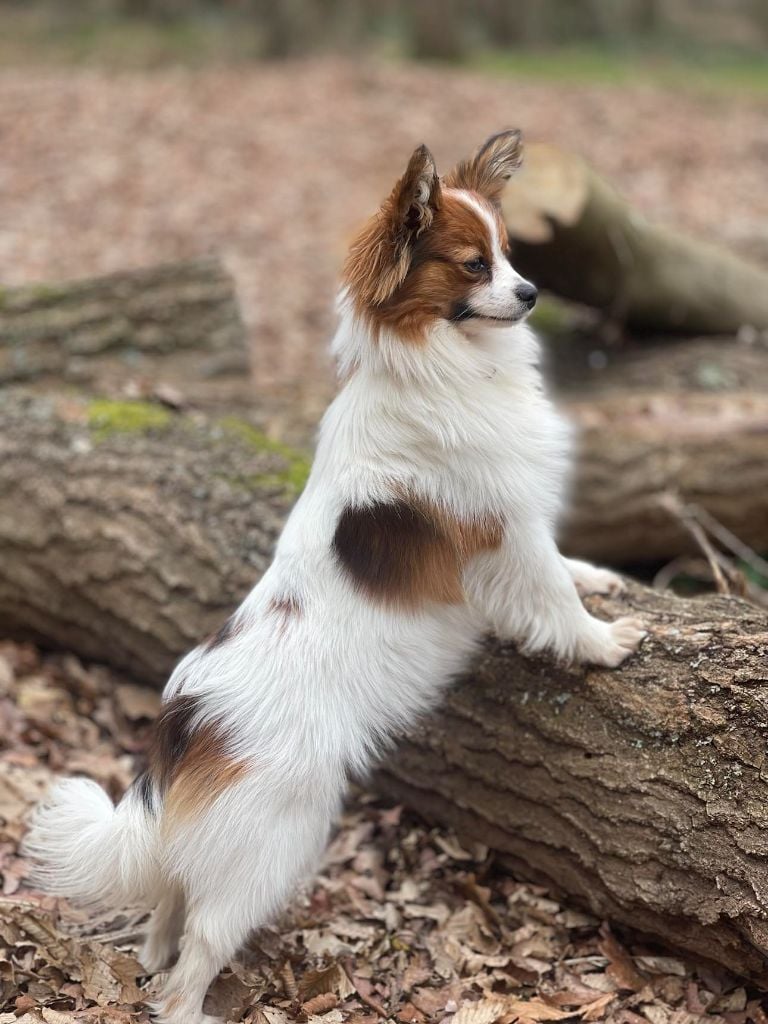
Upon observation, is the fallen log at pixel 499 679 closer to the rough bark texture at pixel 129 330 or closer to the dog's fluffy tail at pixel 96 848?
the rough bark texture at pixel 129 330

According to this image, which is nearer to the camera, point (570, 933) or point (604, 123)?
point (570, 933)

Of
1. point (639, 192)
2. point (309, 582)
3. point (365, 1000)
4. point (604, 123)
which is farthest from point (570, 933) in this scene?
point (604, 123)

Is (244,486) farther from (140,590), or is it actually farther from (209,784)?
(209,784)

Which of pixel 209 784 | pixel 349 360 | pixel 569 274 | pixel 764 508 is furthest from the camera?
pixel 569 274

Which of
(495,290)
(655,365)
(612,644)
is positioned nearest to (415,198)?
(495,290)

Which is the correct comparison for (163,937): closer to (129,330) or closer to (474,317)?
(474,317)

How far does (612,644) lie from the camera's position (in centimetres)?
353

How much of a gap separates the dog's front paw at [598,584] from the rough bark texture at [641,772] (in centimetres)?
7

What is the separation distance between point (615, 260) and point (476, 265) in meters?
4.06

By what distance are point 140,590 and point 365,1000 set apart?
7.16ft

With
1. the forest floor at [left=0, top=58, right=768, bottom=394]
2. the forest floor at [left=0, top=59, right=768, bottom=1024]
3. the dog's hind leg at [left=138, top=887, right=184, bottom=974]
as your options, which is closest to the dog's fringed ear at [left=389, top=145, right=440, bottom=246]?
the dog's hind leg at [left=138, top=887, right=184, bottom=974]

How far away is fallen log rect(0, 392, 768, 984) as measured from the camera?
323 centimetres

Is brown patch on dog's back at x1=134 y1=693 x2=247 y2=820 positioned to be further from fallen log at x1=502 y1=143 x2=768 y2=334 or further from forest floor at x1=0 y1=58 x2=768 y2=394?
forest floor at x1=0 y1=58 x2=768 y2=394

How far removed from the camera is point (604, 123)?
15445 millimetres
